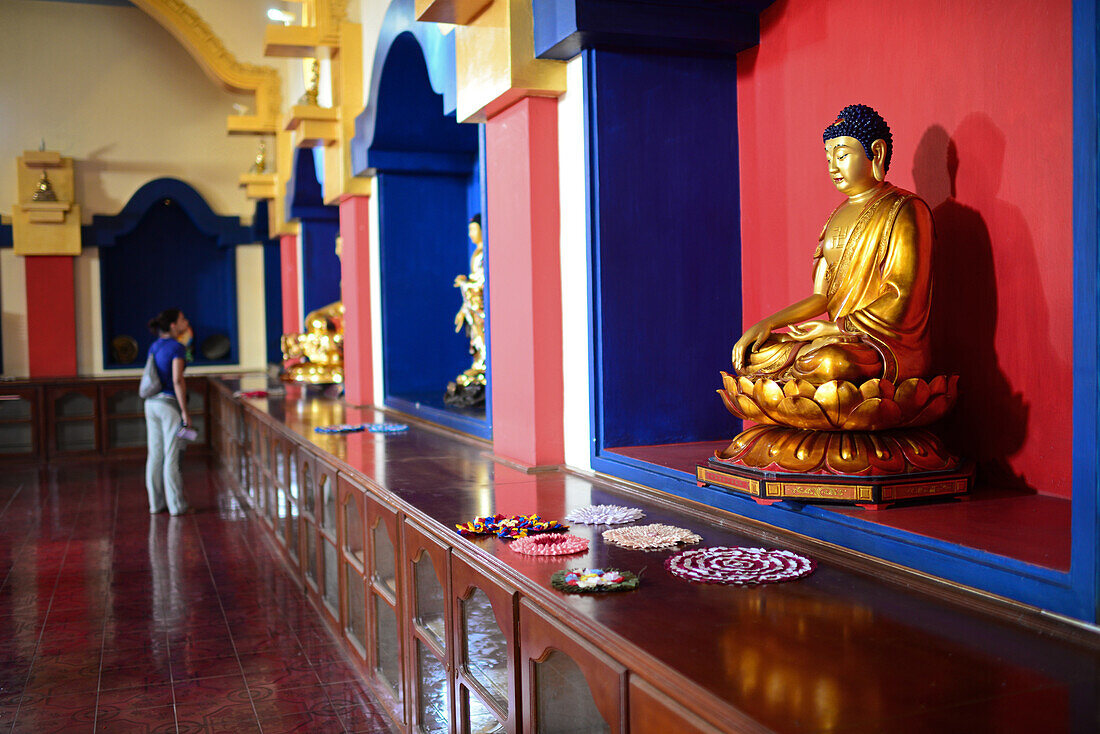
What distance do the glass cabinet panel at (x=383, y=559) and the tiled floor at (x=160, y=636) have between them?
48cm

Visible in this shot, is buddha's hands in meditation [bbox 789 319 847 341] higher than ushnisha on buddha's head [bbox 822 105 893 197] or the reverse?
A: the reverse

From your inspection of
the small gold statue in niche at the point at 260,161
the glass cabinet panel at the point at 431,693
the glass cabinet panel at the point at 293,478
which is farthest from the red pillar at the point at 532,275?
the small gold statue in niche at the point at 260,161

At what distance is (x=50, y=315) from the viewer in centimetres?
1021

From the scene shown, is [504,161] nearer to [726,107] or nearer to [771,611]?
[726,107]

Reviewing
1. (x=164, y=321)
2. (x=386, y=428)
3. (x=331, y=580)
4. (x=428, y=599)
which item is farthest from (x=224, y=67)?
(x=428, y=599)

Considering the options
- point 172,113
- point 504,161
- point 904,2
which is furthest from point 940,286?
point 172,113

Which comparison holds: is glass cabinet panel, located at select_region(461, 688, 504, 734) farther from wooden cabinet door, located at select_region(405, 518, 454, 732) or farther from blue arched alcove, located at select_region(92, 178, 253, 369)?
blue arched alcove, located at select_region(92, 178, 253, 369)

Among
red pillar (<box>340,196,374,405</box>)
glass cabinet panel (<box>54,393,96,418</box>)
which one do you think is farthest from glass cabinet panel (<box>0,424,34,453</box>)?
red pillar (<box>340,196,374,405</box>)

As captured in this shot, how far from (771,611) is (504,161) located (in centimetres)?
234

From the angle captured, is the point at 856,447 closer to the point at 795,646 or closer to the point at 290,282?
the point at 795,646

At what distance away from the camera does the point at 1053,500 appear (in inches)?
87.0

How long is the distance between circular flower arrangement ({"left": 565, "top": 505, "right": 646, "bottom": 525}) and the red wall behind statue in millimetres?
841

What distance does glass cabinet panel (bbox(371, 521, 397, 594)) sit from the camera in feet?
10.2

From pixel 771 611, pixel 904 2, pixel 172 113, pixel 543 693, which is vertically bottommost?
pixel 543 693
